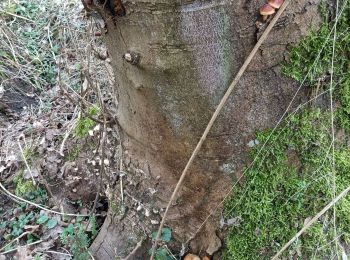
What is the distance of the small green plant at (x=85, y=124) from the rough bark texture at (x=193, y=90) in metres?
0.78

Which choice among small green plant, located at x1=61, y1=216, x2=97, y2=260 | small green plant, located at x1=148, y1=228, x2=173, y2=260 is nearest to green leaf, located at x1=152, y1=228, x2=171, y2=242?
small green plant, located at x1=148, y1=228, x2=173, y2=260

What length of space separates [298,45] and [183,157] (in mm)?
598

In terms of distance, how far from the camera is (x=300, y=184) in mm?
1501

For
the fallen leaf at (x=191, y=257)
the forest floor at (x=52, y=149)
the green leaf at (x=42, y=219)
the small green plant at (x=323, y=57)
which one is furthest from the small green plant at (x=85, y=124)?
the small green plant at (x=323, y=57)

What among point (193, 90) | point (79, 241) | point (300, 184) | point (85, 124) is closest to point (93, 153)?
point (85, 124)

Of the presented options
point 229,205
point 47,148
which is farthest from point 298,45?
point 47,148

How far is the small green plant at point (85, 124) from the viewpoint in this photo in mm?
2535

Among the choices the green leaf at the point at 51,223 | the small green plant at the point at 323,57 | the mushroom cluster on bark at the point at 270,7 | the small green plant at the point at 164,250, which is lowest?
the green leaf at the point at 51,223

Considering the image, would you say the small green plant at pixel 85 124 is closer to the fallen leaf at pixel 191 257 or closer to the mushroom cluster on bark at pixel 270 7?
the fallen leaf at pixel 191 257

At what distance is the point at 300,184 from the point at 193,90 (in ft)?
1.79

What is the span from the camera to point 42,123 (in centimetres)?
320

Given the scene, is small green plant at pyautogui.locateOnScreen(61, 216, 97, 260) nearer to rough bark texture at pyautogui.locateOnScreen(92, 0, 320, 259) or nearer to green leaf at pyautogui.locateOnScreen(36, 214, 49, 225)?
green leaf at pyautogui.locateOnScreen(36, 214, 49, 225)

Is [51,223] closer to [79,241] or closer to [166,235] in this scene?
[79,241]

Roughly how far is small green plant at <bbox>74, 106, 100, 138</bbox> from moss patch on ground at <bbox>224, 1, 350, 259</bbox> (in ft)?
4.19
